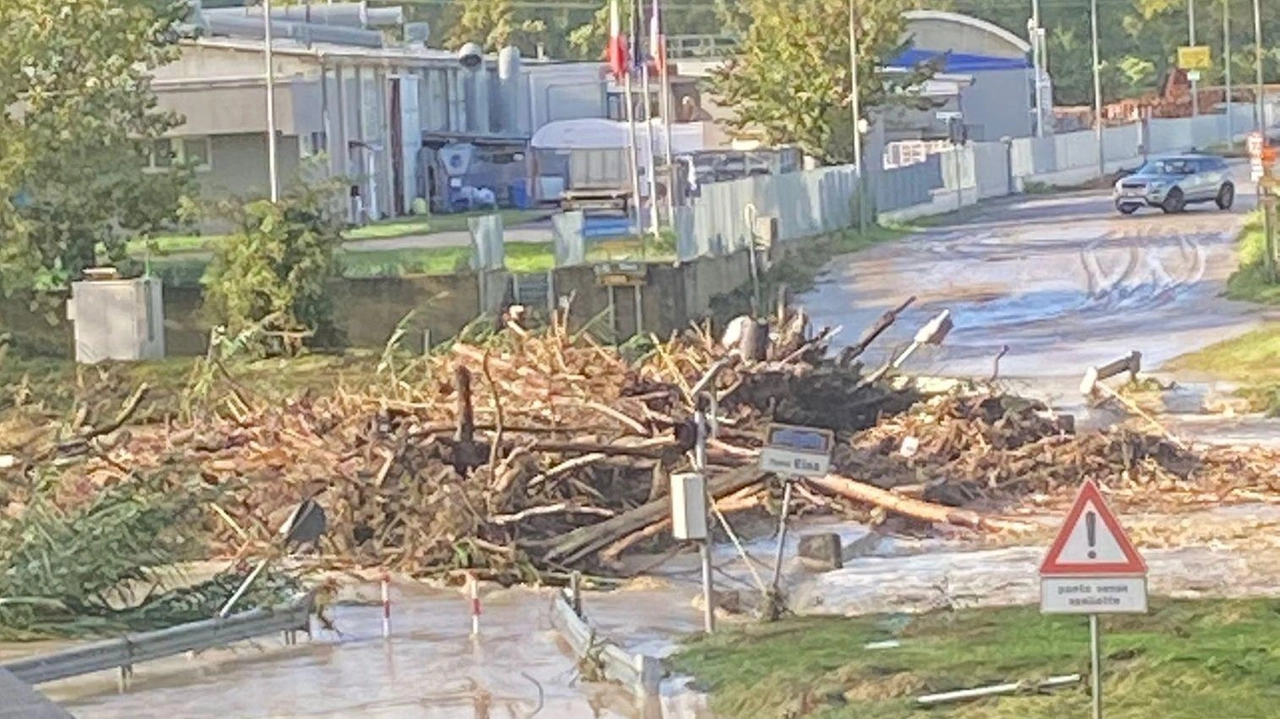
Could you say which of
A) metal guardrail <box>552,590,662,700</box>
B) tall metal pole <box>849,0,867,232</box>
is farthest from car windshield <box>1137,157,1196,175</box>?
metal guardrail <box>552,590,662,700</box>

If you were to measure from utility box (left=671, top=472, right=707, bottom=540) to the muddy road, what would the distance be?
67.3ft

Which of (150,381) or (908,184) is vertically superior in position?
(908,184)

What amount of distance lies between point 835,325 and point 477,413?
19791 mm

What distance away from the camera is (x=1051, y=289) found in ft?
163

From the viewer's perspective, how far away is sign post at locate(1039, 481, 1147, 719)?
12281mm

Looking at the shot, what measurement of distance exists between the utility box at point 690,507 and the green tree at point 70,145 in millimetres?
23188

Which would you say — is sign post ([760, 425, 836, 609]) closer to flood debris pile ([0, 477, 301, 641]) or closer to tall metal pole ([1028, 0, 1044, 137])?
flood debris pile ([0, 477, 301, 641])

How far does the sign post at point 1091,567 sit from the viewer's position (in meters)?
12.3

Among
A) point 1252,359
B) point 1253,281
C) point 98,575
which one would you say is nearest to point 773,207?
point 1253,281

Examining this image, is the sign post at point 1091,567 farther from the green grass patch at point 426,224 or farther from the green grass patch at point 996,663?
the green grass patch at point 426,224

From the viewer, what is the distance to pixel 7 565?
19891mm

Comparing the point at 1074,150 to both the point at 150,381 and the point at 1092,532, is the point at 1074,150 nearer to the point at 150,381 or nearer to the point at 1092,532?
the point at 150,381

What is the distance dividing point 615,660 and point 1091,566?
18.7ft

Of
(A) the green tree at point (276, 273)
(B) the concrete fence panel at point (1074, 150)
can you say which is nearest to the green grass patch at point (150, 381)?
(A) the green tree at point (276, 273)
